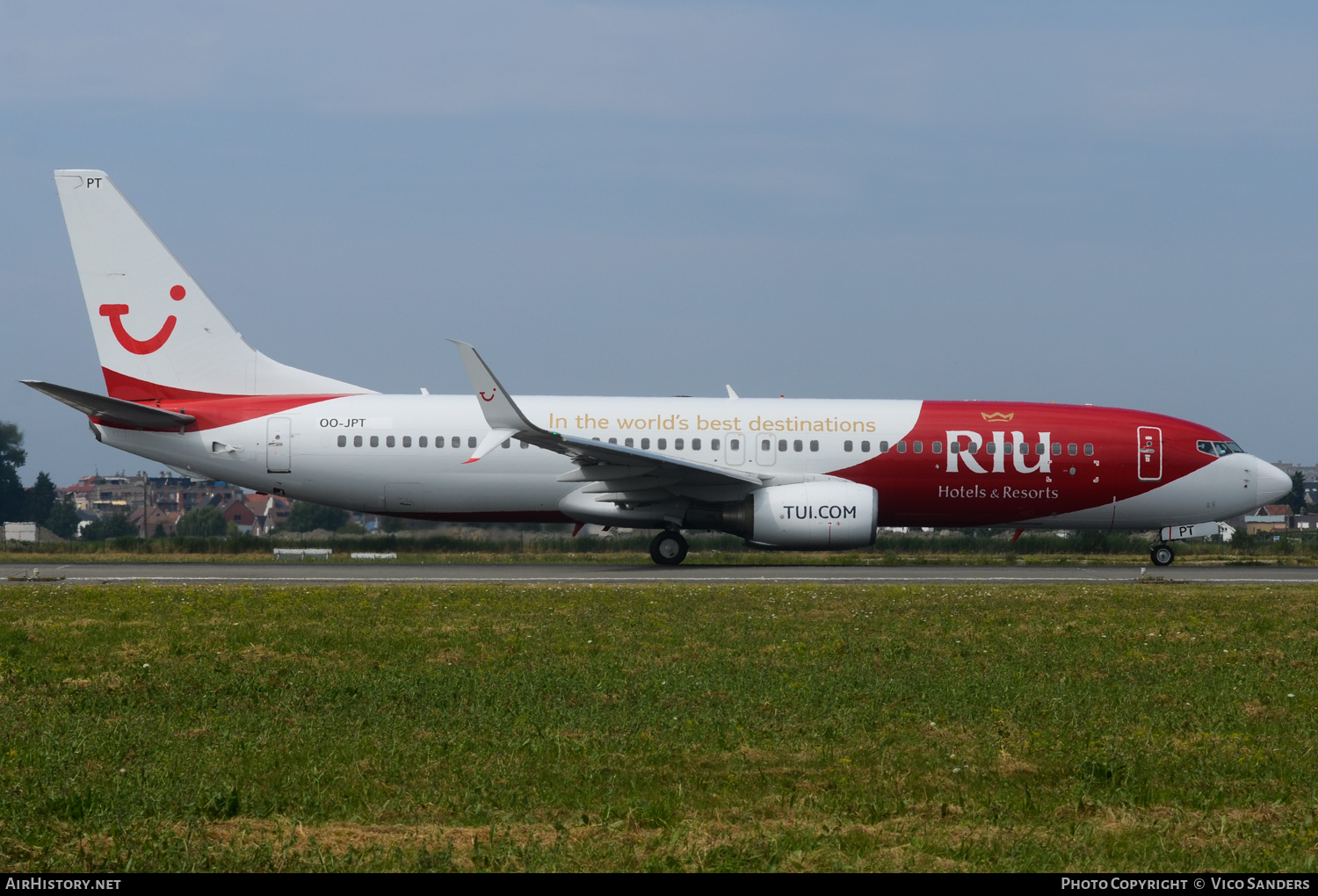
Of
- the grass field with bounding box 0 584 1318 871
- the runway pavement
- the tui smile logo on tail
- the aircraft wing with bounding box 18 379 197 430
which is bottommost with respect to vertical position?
the grass field with bounding box 0 584 1318 871

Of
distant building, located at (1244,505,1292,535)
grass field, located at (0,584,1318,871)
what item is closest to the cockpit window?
grass field, located at (0,584,1318,871)

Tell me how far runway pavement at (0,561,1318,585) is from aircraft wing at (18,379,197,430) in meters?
2.95

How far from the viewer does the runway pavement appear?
20594mm

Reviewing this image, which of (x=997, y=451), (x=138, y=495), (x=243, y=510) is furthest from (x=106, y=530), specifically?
(x=138, y=495)

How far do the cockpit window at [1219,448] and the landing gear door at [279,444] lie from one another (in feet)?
63.6

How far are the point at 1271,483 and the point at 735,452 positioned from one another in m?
11.9

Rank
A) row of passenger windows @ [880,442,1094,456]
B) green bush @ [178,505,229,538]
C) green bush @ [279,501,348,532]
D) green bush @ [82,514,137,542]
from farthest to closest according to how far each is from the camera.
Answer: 1. green bush @ [82,514,137,542]
2. green bush @ [178,505,229,538]
3. green bush @ [279,501,348,532]
4. row of passenger windows @ [880,442,1094,456]

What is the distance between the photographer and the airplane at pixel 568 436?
81.1 ft

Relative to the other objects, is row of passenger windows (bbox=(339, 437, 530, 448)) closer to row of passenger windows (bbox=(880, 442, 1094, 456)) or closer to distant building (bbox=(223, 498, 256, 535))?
row of passenger windows (bbox=(880, 442, 1094, 456))

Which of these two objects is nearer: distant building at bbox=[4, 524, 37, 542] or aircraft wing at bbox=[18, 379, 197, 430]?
aircraft wing at bbox=[18, 379, 197, 430]

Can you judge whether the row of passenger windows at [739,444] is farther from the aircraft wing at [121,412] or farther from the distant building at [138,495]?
the distant building at [138,495]

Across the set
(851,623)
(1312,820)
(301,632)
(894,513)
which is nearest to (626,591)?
(851,623)

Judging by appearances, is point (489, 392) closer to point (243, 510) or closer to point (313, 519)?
point (313, 519)
